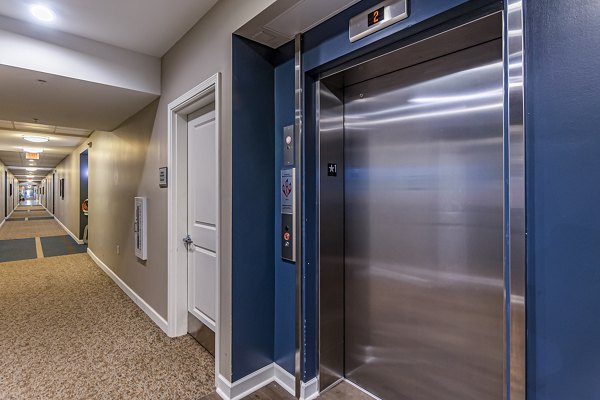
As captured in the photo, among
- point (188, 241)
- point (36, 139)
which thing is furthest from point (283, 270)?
point (36, 139)

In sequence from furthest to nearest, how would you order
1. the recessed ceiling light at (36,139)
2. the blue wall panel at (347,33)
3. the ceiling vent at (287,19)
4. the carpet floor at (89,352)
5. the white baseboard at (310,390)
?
1. the recessed ceiling light at (36,139)
2. the carpet floor at (89,352)
3. the white baseboard at (310,390)
4. the ceiling vent at (287,19)
5. the blue wall panel at (347,33)

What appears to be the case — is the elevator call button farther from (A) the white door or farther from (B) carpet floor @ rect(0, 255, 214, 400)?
(B) carpet floor @ rect(0, 255, 214, 400)

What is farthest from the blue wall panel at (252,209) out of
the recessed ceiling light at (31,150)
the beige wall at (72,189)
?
the recessed ceiling light at (31,150)

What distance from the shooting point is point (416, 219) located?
5.81 ft

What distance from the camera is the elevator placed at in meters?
1.49

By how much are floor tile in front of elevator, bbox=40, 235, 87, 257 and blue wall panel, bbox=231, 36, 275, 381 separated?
20.9 feet

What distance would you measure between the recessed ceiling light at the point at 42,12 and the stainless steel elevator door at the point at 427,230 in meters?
2.22

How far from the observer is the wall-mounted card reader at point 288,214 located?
200 centimetres

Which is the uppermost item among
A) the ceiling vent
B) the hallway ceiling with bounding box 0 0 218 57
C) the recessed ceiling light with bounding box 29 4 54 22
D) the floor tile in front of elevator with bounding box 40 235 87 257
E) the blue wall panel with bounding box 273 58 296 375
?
the hallway ceiling with bounding box 0 0 218 57

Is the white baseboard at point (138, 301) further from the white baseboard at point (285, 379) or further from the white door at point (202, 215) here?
the white baseboard at point (285, 379)

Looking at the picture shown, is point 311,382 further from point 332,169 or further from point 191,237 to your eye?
point 191,237

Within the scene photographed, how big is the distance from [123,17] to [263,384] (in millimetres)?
2875

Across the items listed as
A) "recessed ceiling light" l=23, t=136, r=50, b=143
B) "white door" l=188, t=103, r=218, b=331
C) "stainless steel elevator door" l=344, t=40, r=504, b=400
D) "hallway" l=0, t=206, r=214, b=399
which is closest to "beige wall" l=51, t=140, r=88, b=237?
"recessed ceiling light" l=23, t=136, r=50, b=143

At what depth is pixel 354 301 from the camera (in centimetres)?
208
